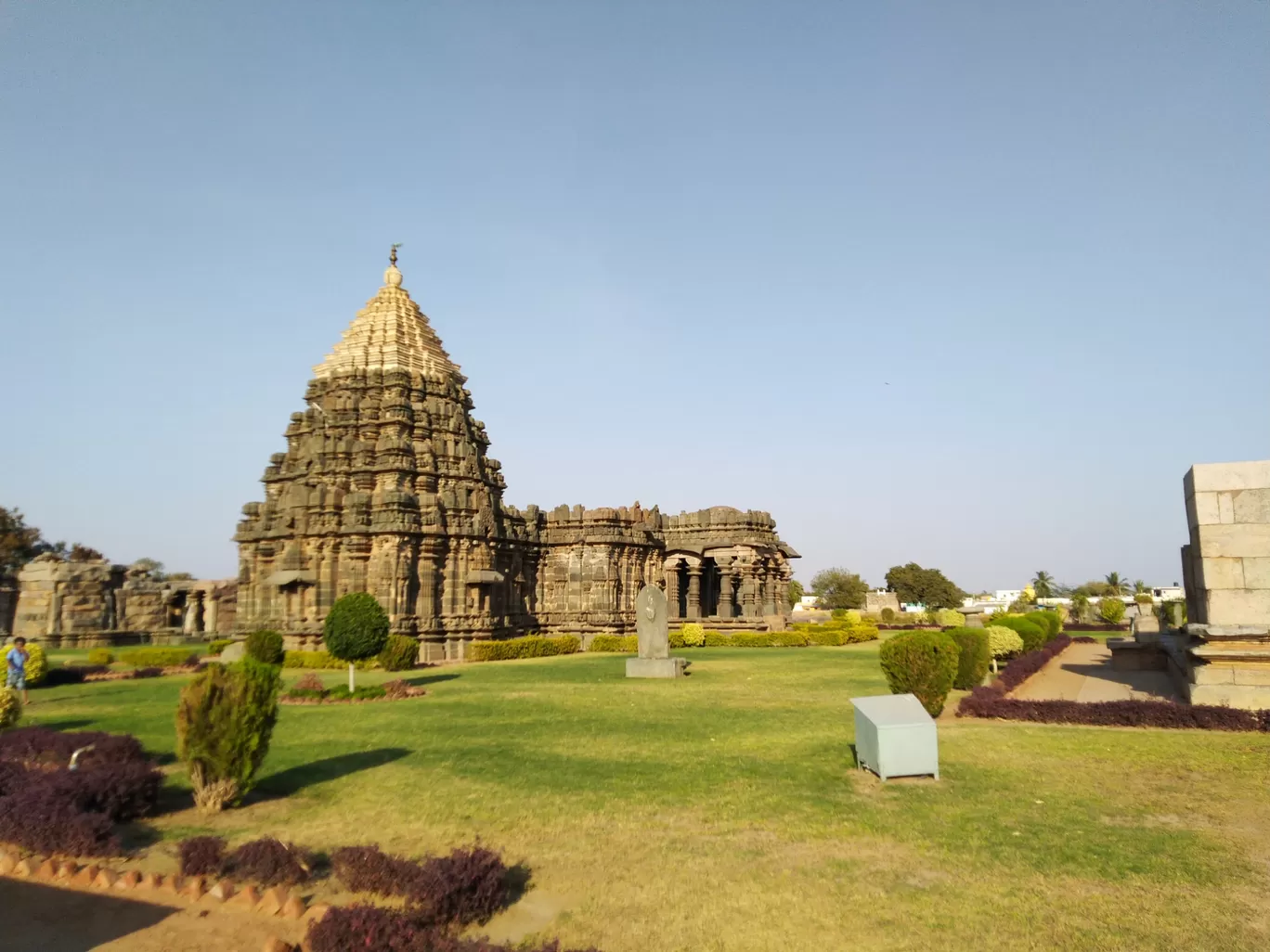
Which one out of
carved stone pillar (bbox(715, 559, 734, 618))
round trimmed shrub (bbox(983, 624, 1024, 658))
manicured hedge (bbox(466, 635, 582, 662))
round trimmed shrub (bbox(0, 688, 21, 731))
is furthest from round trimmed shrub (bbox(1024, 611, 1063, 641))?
round trimmed shrub (bbox(0, 688, 21, 731))

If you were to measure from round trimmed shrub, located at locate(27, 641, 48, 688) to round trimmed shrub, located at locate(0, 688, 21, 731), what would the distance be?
9.13 metres

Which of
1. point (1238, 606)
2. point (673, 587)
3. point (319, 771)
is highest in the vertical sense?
point (673, 587)

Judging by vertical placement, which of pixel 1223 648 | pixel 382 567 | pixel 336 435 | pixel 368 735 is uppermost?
pixel 336 435

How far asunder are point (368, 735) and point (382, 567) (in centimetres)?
1616

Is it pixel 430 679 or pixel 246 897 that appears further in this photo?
pixel 430 679

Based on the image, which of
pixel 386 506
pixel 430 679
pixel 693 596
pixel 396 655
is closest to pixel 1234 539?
pixel 430 679

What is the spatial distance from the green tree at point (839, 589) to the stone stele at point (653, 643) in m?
64.8

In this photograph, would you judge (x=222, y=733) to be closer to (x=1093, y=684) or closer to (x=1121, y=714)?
(x=1121, y=714)

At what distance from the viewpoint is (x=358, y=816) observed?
26.8ft

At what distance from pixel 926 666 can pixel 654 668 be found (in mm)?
9137

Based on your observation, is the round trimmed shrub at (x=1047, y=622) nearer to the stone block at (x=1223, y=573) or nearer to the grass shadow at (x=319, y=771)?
the stone block at (x=1223, y=573)

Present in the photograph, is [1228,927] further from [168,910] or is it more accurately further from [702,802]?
[168,910]

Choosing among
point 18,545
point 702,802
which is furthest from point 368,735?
point 18,545

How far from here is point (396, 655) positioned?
75.7 feet
